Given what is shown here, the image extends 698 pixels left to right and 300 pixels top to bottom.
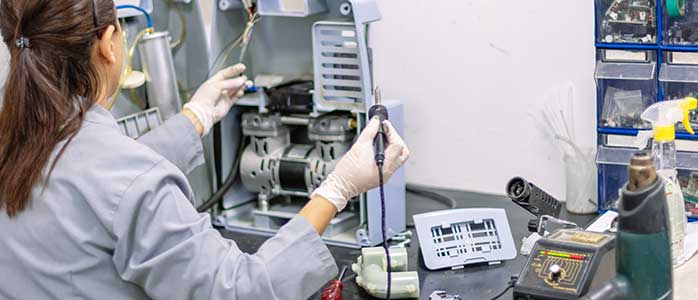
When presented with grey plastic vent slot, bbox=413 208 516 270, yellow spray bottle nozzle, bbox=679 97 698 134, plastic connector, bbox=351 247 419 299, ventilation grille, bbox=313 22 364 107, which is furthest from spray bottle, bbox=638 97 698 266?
ventilation grille, bbox=313 22 364 107

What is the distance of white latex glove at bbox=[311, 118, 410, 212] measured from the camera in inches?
52.8

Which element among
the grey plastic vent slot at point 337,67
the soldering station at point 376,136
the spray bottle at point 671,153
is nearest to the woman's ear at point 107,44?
the soldering station at point 376,136

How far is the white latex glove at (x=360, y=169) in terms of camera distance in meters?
1.34

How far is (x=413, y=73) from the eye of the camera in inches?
84.0

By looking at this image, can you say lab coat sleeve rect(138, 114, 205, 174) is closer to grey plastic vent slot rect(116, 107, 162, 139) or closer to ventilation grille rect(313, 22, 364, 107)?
grey plastic vent slot rect(116, 107, 162, 139)

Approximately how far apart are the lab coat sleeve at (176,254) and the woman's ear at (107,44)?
0.18 meters

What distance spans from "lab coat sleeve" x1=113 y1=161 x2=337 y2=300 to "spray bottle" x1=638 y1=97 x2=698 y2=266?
2.29 feet

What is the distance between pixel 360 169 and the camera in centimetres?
136

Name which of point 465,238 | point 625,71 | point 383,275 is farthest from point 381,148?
point 625,71

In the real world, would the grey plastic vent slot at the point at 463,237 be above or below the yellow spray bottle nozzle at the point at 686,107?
below

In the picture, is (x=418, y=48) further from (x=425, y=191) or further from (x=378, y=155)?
(x=378, y=155)

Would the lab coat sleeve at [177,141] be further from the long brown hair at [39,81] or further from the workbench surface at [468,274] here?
the long brown hair at [39,81]

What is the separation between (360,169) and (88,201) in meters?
0.41

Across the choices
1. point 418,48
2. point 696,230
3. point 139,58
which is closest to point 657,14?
point 696,230
